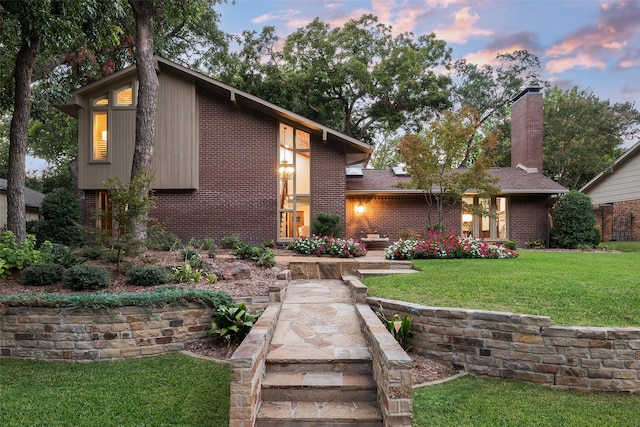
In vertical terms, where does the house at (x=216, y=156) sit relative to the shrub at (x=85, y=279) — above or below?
above

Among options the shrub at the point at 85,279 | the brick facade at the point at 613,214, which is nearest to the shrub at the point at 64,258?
the shrub at the point at 85,279

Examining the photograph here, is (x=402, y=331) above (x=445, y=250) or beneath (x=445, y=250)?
beneath

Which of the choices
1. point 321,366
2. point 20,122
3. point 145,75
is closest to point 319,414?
point 321,366

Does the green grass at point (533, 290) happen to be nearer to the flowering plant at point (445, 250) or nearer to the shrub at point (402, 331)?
the shrub at point (402, 331)

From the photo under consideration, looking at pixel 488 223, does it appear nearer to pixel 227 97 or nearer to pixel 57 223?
pixel 227 97

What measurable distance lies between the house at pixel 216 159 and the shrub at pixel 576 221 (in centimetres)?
739

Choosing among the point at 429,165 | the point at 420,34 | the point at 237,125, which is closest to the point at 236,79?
the point at 237,125

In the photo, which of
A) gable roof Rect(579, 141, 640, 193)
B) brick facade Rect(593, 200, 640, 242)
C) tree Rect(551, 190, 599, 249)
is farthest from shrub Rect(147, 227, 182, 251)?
brick facade Rect(593, 200, 640, 242)

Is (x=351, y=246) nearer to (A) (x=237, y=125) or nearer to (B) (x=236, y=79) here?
(A) (x=237, y=125)

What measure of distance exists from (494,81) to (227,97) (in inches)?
766

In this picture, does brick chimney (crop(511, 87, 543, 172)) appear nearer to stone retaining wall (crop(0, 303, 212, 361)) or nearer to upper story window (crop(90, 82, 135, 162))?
upper story window (crop(90, 82, 135, 162))

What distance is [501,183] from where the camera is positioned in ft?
45.2

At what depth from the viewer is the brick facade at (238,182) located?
11.9m

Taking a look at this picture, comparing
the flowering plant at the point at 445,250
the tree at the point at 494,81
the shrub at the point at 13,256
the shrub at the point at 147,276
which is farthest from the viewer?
the tree at the point at 494,81
